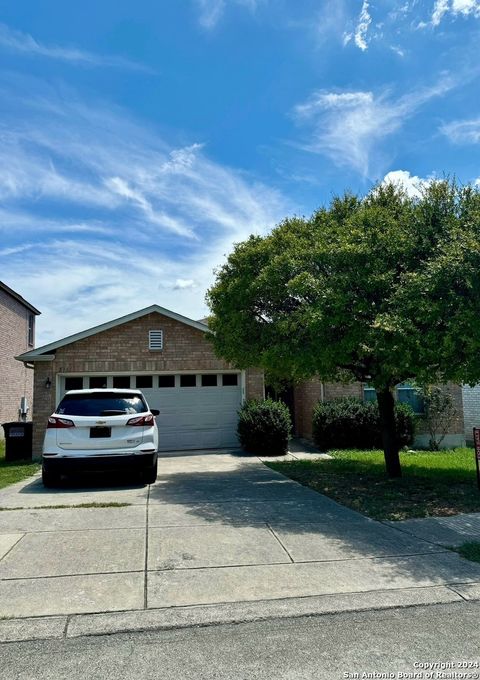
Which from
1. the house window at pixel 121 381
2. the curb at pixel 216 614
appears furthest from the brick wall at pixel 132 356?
the curb at pixel 216 614

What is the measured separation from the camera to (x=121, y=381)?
1538 centimetres

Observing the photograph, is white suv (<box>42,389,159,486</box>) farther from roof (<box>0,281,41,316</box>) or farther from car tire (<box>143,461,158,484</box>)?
roof (<box>0,281,41,316</box>)

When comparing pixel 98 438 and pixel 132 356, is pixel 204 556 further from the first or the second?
pixel 132 356

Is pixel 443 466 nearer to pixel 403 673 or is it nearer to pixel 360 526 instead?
pixel 360 526

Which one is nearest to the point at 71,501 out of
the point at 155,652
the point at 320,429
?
the point at 155,652

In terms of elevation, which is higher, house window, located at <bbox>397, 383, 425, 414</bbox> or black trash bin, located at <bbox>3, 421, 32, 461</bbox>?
house window, located at <bbox>397, 383, 425, 414</bbox>

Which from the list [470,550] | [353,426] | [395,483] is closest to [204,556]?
[470,550]

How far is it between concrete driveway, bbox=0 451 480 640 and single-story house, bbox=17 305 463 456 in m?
6.79

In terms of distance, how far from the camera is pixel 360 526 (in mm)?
6598

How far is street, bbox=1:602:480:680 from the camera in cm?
325

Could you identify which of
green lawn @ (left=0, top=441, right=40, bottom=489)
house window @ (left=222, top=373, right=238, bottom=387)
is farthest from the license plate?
house window @ (left=222, top=373, right=238, bottom=387)

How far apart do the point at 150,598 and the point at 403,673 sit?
2051mm

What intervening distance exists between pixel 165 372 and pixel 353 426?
5.61 m

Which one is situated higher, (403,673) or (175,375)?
(175,375)
